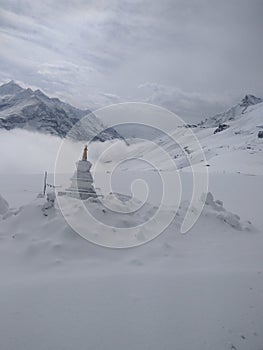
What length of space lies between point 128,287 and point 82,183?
650 cm

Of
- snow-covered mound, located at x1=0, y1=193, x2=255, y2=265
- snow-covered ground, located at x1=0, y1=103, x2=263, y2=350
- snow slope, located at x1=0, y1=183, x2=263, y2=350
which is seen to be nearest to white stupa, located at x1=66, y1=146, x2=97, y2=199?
snow-covered mound, located at x1=0, y1=193, x2=255, y2=265

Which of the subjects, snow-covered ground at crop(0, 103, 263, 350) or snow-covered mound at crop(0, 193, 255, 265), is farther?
snow-covered mound at crop(0, 193, 255, 265)

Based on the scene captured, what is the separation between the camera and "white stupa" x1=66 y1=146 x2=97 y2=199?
1385cm

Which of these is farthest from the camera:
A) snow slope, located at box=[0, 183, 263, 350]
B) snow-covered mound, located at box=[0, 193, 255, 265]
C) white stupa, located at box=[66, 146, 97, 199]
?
white stupa, located at box=[66, 146, 97, 199]

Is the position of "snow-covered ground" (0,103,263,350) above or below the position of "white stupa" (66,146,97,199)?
below

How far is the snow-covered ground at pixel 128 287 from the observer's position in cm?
650

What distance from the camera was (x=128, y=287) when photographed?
848 centimetres

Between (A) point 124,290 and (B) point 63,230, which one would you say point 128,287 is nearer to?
(A) point 124,290

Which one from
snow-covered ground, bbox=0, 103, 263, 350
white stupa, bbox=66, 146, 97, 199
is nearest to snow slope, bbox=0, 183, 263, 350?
snow-covered ground, bbox=0, 103, 263, 350

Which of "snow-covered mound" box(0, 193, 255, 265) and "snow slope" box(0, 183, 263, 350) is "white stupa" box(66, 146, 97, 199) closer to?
"snow-covered mound" box(0, 193, 255, 265)

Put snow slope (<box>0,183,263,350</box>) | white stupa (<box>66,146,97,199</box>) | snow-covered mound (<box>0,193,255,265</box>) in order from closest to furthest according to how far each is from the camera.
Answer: snow slope (<box>0,183,263,350</box>), snow-covered mound (<box>0,193,255,265</box>), white stupa (<box>66,146,97,199</box>)

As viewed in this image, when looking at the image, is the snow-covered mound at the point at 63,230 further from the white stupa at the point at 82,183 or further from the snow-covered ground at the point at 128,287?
the white stupa at the point at 82,183

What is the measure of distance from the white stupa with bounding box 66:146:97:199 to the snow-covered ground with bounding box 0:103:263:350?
0.97 metres

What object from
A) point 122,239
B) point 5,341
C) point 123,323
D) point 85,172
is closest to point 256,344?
point 123,323
